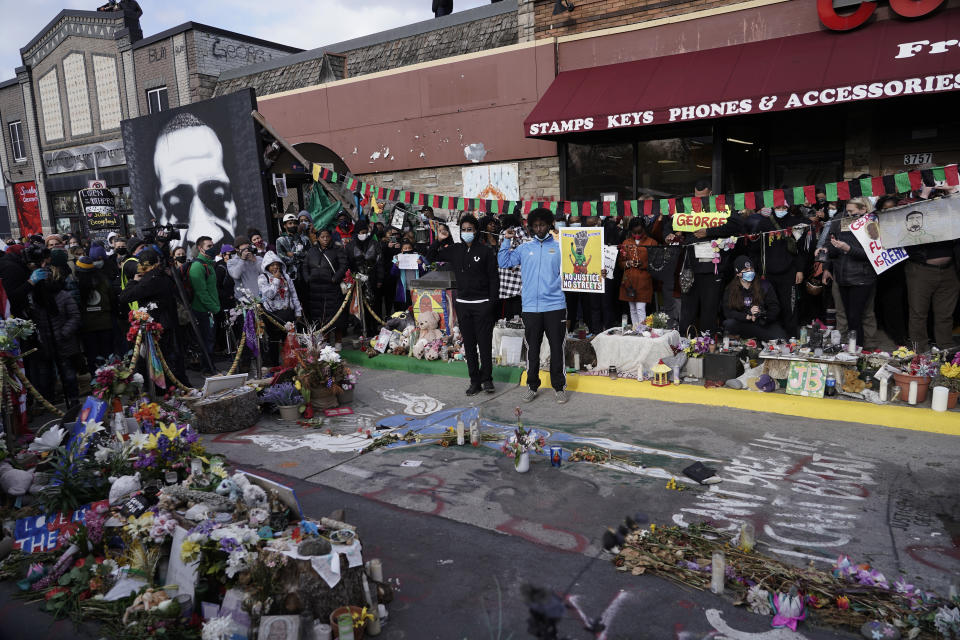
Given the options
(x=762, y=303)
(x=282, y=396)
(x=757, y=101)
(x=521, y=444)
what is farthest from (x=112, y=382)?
(x=757, y=101)

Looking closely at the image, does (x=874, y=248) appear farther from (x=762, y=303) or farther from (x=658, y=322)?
(x=658, y=322)

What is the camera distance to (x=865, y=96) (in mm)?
8734

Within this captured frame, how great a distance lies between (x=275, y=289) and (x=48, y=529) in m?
4.97

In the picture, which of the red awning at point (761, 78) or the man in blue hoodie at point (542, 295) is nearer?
the man in blue hoodie at point (542, 295)

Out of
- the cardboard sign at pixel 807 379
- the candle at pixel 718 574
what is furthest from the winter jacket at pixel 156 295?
the cardboard sign at pixel 807 379

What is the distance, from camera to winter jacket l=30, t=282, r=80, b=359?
822 cm

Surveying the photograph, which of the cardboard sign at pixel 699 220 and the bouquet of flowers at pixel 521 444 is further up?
the cardboard sign at pixel 699 220

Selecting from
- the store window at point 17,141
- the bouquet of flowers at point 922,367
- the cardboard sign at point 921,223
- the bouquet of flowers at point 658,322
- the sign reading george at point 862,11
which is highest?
the store window at point 17,141

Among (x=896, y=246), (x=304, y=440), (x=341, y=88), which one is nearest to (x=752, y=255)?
(x=896, y=246)

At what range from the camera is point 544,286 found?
7.68 meters

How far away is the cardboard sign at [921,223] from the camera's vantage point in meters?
7.29

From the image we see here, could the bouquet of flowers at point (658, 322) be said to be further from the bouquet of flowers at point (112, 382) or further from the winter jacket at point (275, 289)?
the bouquet of flowers at point (112, 382)

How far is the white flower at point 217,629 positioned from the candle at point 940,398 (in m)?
6.69

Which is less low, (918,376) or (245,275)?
(245,275)
